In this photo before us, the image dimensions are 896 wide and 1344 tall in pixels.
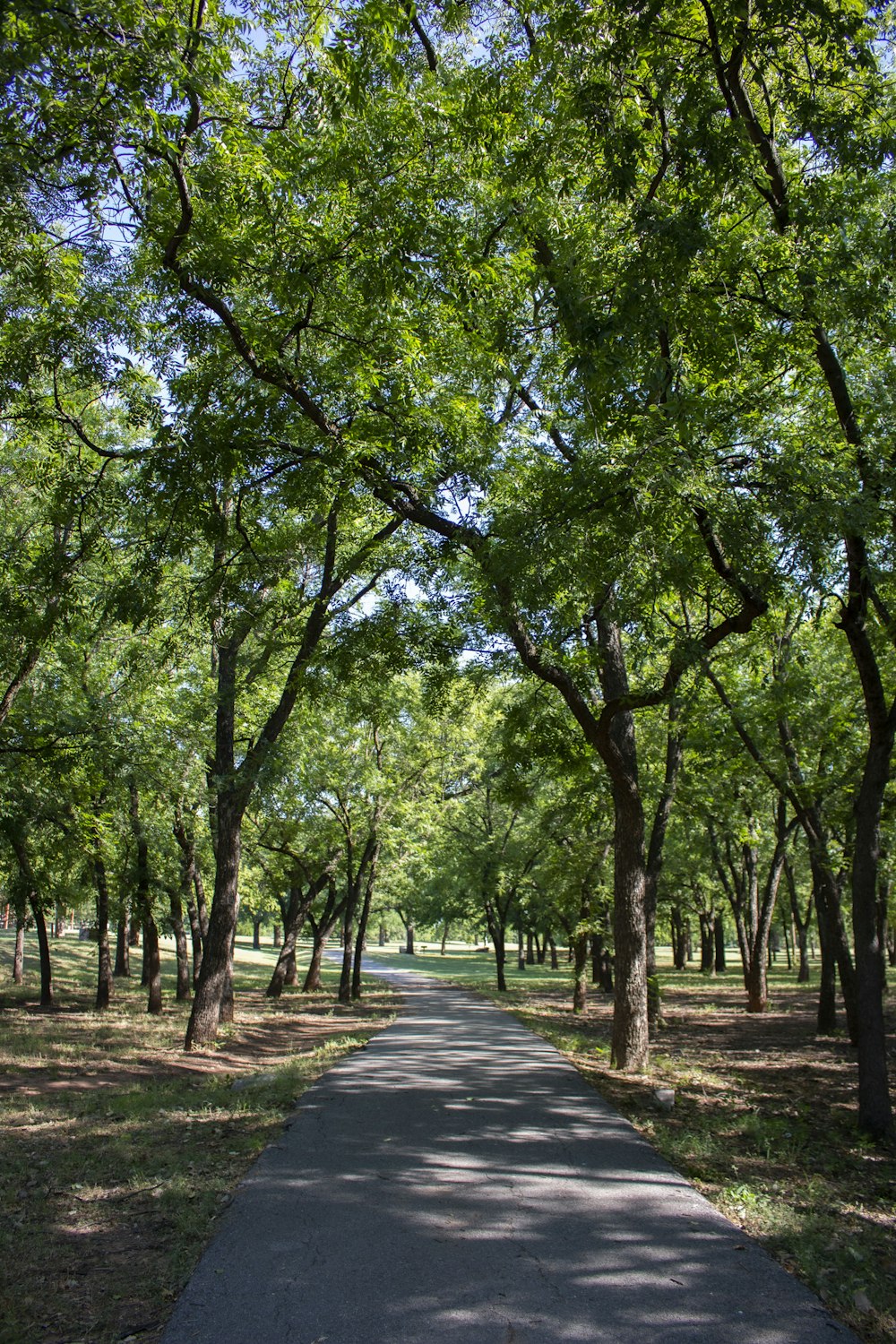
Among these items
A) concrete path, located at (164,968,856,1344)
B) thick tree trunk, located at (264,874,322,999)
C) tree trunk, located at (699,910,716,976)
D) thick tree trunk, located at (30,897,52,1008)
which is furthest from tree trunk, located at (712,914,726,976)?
concrete path, located at (164,968,856,1344)

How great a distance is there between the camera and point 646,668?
54.4ft

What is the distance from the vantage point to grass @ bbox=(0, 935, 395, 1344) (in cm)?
384

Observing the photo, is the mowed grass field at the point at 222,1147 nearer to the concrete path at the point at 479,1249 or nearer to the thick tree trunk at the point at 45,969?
the concrete path at the point at 479,1249

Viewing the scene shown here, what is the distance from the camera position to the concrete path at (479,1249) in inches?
138

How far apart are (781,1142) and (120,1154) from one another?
17.6 ft

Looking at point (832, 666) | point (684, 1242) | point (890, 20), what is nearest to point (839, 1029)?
point (832, 666)

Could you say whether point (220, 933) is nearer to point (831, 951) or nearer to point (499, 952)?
point (831, 951)

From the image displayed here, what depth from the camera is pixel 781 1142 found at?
275 inches

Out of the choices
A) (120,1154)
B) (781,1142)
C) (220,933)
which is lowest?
(781,1142)

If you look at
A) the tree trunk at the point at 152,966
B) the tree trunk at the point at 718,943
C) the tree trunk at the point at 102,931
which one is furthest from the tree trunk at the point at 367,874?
the tree trunk at the point at 718,943

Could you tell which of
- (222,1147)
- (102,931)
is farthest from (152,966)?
(222,1147)

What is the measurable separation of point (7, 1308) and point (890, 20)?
9.45 m

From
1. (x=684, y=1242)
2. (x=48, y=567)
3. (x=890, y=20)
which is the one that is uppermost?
(x=890, y=20)

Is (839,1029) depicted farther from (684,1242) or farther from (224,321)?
(224,321)
